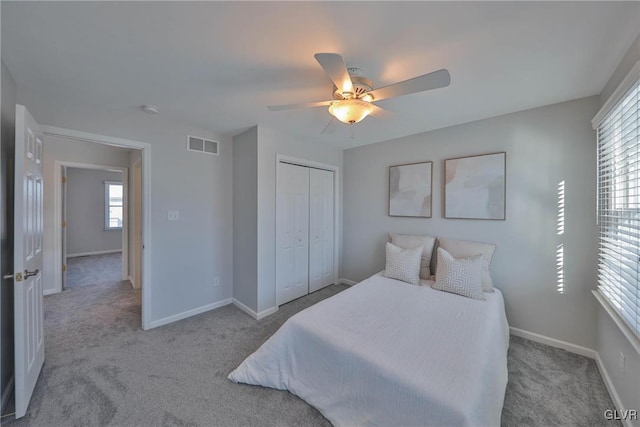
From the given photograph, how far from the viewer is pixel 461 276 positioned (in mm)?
2312

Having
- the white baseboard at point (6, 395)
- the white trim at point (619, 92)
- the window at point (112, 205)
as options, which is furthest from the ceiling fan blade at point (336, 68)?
the window at point (112, 205)

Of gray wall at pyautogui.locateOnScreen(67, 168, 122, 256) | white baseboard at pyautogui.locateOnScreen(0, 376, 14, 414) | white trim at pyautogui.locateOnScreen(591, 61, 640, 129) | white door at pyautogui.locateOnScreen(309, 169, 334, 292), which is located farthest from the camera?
gray wall at pyautogui.locateOnScreen(67, 168, 122, 256)

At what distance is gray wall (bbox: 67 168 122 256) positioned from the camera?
602cm

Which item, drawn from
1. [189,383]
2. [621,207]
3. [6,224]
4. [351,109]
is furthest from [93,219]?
[621,207]

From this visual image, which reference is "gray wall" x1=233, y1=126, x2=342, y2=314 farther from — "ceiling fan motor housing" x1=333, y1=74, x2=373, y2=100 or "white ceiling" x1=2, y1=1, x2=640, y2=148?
"ceiling fan motor housing" x1=333, y1=74, x2=373, y2=100

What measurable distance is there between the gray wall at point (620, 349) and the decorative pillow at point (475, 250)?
30.6 inches

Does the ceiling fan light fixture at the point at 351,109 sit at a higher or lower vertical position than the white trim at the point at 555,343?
higher

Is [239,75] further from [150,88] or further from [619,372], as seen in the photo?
[619,372]

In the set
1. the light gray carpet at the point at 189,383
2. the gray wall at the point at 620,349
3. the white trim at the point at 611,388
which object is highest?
the gray wall at the point at 620,349

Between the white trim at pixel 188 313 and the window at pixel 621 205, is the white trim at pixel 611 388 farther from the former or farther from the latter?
the white trim at pixel 188 313

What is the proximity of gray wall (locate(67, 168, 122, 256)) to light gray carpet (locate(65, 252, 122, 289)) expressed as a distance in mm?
391

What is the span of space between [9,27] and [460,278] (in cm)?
362

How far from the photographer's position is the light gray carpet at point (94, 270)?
4.17m
